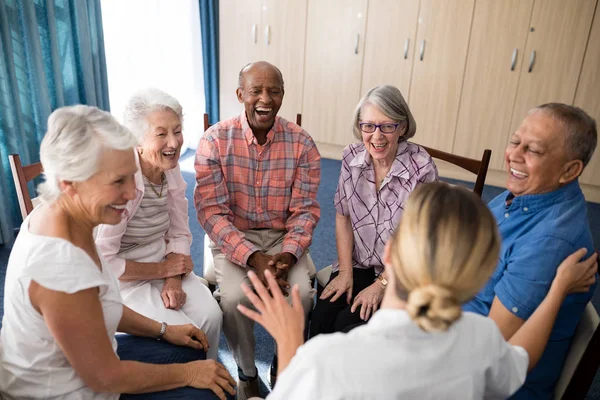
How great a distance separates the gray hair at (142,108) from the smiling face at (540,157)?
1.18 m

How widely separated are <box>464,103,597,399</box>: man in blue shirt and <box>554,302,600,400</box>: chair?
2cm

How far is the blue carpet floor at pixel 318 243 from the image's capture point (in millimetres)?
2059

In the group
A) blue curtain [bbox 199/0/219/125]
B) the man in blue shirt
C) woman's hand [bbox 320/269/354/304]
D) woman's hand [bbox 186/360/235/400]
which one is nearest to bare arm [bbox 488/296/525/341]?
the man in blue shirt

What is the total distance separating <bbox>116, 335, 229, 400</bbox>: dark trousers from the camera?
1287 millimetres

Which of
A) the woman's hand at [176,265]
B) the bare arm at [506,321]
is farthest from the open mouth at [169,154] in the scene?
the bare arm at [506,321]

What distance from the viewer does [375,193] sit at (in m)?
Answer: 1.88

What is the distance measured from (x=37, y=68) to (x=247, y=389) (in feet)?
7.24

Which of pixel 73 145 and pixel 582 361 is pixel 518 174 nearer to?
pixel 582 361

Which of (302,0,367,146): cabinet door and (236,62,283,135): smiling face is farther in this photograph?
(302,0,367,146): cabinet door

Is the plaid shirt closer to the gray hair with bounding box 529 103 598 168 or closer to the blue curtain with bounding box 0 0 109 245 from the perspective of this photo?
the gray hair with bounding box 529 103 598 168

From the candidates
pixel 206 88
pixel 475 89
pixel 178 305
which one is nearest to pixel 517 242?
pixel 178 305

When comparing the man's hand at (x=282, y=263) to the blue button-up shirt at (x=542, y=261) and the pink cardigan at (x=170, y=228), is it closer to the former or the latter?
the pink cardigan at (x=170, y=228)

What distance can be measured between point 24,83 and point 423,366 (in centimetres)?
282

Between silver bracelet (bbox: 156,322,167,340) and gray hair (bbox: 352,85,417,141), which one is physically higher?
gray hair (bbox: 352,85,417,141)
